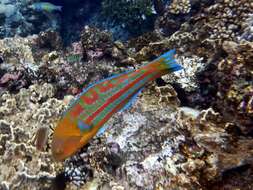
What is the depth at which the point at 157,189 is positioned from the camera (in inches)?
142

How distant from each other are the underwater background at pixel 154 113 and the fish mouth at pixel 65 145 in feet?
5.15

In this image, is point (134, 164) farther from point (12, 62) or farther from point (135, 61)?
point (12, 62)

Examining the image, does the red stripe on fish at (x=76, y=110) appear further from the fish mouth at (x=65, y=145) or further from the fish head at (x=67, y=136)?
the fish mouth at (x=65, y=145)

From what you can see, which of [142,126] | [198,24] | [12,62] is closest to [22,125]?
[142,126]

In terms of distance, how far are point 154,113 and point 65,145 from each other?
2536 millimetres

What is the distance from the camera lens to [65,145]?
7.93 ft

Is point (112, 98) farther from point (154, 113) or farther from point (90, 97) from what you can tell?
point (154, 113)

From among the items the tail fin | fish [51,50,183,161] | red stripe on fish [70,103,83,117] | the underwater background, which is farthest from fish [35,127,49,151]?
the tail fin

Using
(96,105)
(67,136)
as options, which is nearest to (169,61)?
(96,105)

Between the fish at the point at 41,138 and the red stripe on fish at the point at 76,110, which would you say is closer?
the red stripe on fish at the point at 76,110

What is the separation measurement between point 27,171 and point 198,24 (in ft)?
17.1

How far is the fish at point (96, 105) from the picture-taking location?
2.42m

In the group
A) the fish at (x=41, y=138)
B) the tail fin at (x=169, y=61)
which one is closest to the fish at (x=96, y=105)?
the tail fin at (x=169, y=61)

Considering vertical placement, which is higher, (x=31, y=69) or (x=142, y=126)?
(x=142, y=126)
